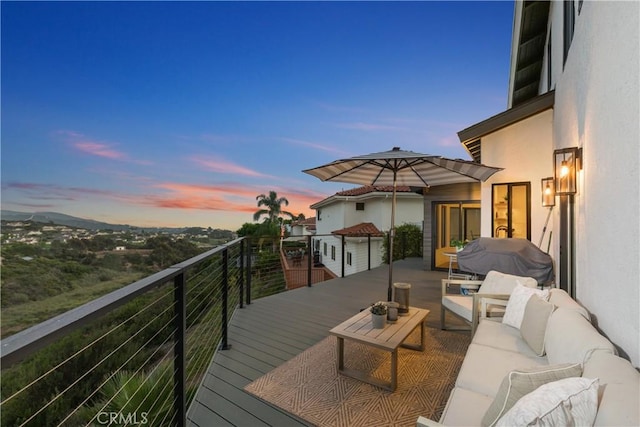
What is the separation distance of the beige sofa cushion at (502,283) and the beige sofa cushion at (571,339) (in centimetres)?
106

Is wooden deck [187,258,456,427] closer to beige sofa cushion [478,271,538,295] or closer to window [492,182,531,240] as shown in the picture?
beige sofa cushion [478,271,538,295]

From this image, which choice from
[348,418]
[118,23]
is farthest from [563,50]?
[118,23]

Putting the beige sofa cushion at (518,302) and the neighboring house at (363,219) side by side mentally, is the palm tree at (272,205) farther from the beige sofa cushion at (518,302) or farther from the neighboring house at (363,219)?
the beige sofa cushion at (518,302)

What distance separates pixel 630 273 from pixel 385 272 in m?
6.71

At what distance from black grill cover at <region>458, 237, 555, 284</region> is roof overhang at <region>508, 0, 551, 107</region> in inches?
202

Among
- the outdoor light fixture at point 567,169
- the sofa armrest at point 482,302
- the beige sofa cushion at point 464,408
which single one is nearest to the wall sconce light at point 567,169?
the outdoor light fixture at point 567,169

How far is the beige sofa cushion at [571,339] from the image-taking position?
5.31 feet

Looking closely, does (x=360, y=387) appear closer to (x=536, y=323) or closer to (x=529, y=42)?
(x=536, y=323)

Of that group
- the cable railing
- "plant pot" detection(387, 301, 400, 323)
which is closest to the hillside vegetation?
the cable railing

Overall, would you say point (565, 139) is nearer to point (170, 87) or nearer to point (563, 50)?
point (563, 50)

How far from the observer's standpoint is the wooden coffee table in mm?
2635

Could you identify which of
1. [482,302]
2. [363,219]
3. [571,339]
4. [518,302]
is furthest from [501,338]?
[363,219]

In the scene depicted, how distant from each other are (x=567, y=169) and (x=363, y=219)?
11.6 metres

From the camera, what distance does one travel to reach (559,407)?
3.78 feet
